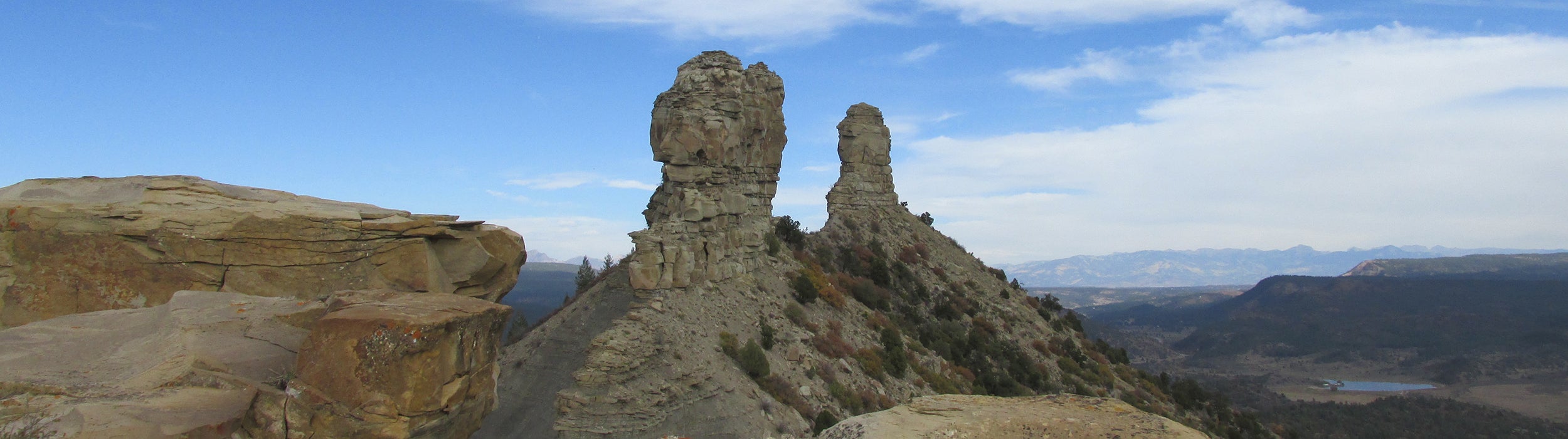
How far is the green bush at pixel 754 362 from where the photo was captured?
80.4ft

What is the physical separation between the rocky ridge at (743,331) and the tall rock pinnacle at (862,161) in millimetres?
3956

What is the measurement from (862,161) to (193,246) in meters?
38.8

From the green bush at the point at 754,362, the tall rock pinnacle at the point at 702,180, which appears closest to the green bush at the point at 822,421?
the green bush at the point at 754,362

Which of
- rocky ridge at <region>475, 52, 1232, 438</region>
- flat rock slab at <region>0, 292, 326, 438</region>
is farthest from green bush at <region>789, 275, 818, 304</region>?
→ flat rock slab at <region>0, 292, 326, 438</region>

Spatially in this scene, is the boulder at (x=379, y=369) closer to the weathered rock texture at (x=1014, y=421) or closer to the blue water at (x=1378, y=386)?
the weathered rock texture at (x=1014, y=421)

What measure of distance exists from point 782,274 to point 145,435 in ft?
81.3

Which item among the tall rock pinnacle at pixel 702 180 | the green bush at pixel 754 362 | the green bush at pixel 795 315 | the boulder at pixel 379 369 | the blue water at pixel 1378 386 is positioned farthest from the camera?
the blue water at pixel 1378 386

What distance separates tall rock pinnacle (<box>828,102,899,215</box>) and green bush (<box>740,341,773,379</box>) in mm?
22740

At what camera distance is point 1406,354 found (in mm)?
118125

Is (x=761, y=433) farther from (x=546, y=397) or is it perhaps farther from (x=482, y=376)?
(x=482, y=376)

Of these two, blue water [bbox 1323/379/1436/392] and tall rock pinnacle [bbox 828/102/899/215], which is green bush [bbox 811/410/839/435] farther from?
blue water [bbox 1323/379/1436/392]

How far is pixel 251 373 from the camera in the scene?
10242mm

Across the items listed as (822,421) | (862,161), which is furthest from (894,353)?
(862,161)

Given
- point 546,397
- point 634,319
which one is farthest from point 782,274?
point 546,397
